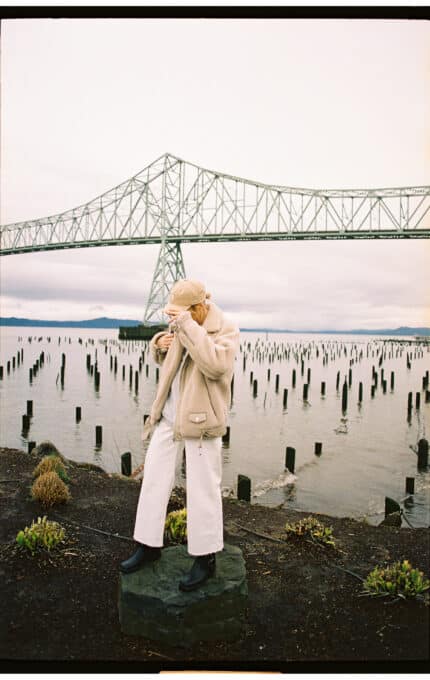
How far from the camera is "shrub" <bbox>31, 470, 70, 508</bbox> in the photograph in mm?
4438

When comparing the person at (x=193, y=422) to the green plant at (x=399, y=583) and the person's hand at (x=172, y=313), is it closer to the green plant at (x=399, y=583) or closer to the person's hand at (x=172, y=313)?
the person's hand at (x=172, y=313)

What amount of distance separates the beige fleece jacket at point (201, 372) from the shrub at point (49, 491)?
2.22 m

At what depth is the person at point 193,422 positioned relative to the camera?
2.54 metres

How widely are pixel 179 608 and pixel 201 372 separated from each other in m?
1.21

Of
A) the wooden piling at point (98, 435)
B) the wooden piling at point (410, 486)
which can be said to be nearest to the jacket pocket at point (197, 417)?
the wooden piling at point (410, 486)

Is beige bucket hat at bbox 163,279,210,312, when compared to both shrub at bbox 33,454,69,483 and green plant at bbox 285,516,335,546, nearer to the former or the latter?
green plant at bbox 285,516,335,546

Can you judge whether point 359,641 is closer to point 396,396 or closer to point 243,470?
point 243,470

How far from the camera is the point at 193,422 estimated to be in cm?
259

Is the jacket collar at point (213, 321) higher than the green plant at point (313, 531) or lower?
higher

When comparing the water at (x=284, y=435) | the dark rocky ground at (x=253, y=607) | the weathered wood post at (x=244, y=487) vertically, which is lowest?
the water at (x=284, y=435)

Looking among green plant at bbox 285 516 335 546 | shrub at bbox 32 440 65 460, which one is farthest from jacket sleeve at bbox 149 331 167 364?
shrub at bbox 32 440 65 460

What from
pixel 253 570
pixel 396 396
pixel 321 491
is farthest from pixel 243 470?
pixel 396 396

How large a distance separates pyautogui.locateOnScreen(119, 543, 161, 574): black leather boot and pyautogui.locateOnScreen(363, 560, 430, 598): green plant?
132 centimetres

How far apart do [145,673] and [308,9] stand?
3.89m
